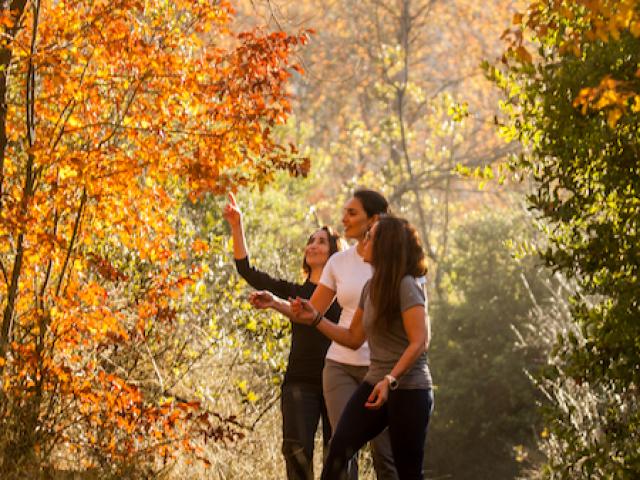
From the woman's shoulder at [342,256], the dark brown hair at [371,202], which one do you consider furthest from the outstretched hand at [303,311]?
the dark brown hair at [371,202]

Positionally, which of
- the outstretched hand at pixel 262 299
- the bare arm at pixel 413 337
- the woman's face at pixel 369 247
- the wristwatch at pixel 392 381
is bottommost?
the wristwatch at pixel 392 381

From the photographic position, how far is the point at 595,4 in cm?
451

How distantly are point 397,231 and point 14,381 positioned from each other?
3.13 meters

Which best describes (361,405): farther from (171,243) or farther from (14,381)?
(171,243)

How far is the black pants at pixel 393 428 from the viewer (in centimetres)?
526

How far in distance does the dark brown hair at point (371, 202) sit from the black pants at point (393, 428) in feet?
4.42

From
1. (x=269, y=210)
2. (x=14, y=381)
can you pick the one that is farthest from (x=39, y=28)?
(x=269, y=210)

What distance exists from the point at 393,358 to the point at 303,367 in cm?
136

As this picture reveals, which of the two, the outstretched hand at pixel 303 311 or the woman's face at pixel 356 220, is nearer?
the outstretched hand at pixel 303 311

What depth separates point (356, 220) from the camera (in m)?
6.55

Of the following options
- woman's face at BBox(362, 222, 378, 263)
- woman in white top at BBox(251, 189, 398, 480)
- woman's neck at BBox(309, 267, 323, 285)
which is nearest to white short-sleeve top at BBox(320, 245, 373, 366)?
woman in white top at BBox(251, 189, 398, 480)

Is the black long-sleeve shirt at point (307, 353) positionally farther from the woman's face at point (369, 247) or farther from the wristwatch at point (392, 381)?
the wristwatch at point (392, 381)

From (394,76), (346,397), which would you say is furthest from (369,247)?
(394,76)

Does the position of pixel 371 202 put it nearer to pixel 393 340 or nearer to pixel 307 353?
pixel 307 353
